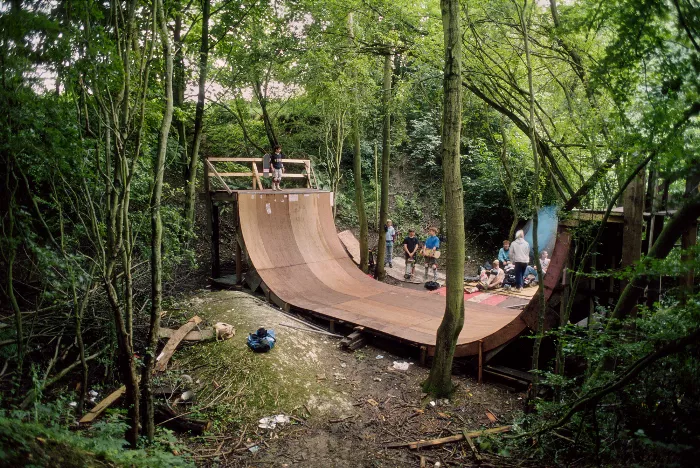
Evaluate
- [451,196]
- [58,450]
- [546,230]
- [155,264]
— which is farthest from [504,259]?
[58,450]

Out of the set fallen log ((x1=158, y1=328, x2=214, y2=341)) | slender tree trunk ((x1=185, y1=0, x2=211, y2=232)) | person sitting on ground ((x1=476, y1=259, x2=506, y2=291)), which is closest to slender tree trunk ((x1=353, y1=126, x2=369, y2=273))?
person sitting on ground ((x1=476, y1=259, x2=506, y2=291))

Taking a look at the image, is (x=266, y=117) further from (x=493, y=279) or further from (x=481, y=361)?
(x=481, y=361)

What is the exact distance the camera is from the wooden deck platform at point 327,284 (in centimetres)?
660

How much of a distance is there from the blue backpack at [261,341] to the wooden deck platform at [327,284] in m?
1.57

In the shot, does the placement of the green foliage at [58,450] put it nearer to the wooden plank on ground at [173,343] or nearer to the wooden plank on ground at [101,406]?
the wooden plank on ground at [101,406]

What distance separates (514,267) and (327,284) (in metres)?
4.82

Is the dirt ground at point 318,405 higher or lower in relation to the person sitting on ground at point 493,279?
lower

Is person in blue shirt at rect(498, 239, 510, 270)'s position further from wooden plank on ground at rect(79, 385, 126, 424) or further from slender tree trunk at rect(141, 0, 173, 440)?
slender tree trunk at rect(141, 0, 173, 440)

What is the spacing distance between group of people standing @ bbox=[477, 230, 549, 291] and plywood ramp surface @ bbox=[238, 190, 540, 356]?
2.44 m

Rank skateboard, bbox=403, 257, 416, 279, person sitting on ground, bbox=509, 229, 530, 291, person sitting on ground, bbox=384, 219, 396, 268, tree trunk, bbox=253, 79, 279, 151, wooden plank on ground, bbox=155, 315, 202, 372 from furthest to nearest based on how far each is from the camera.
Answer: tree trunk, bbox=253, 79, 279, 151, person sitting on ground, bbox=384, 219, 396, 268, skateboard, bbox=403, 257, 416, 279, person sitting on ground, bbox=509, 229, 530, 291, wooden plank on ground, bbox=155, 315, 202, 372

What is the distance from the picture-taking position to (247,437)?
4.57 metres

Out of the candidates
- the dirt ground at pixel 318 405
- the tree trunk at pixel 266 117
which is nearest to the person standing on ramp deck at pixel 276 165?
the tree trunk at pixel 266 117

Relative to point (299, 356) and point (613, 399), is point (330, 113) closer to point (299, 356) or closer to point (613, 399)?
point (299, 356)

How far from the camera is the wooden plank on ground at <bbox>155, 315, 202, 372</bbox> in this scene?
18.3 ft
